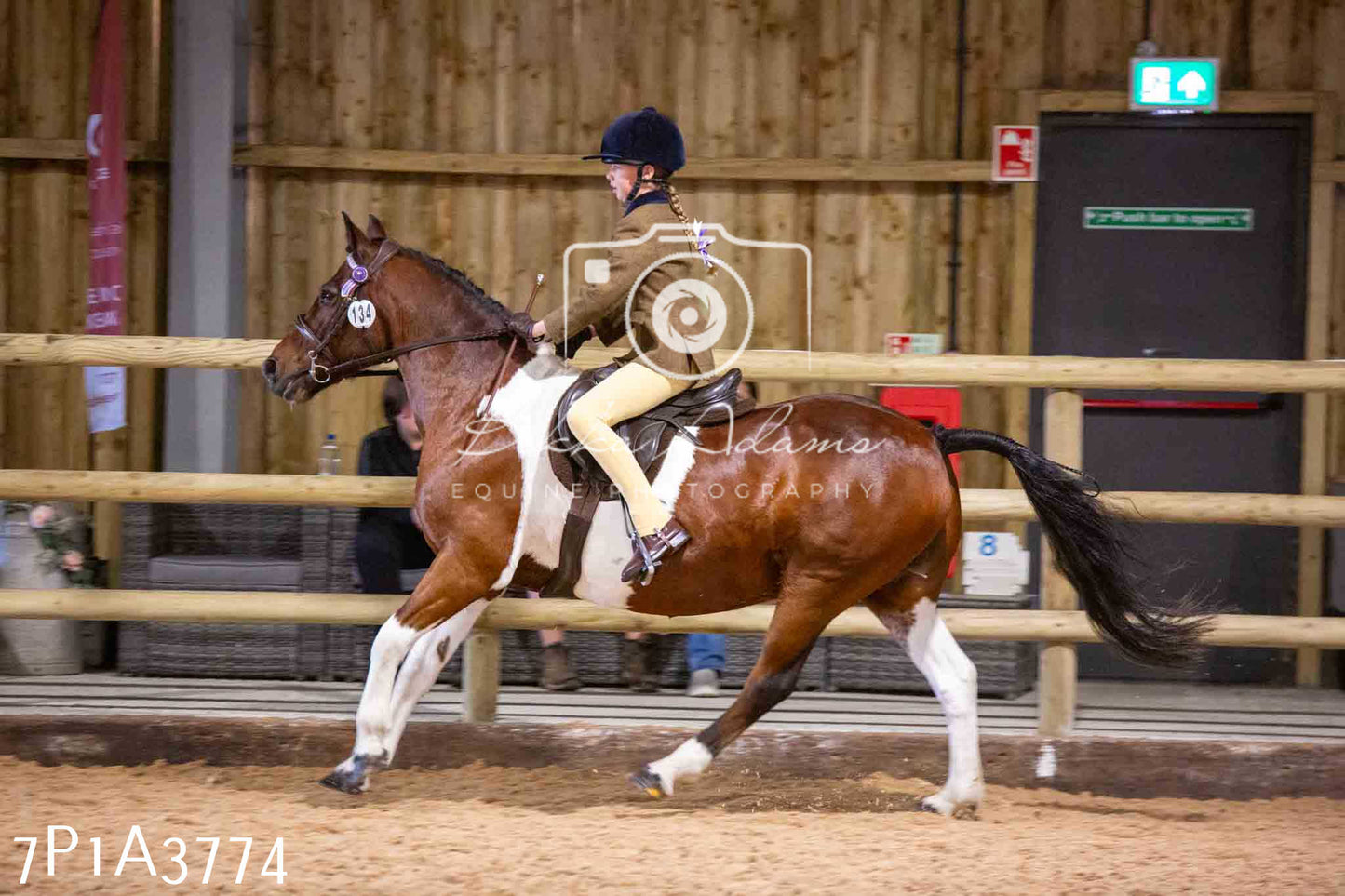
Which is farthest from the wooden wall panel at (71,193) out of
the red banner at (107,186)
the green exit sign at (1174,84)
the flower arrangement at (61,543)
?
the green exit sign at (1174,84)

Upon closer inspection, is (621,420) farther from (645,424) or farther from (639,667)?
(639,667)

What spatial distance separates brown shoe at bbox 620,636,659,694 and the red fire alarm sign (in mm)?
3265

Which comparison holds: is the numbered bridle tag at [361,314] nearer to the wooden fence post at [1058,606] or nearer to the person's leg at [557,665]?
the person's leg at [557,665]

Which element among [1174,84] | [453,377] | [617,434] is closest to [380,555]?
[453,377]

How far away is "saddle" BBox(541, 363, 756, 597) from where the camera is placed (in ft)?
15.4

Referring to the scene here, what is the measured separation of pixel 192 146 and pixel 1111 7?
16.7 feet

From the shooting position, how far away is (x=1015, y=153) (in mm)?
7773

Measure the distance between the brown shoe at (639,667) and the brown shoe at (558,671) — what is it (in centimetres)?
26

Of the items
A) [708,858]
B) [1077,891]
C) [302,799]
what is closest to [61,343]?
[302,799]

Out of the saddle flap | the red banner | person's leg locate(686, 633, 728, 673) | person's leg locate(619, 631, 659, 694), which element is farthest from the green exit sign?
the red banner

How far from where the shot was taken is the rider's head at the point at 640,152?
4.65m

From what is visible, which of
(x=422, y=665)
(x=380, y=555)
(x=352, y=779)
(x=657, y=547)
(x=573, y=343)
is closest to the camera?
(x=657, y=547)

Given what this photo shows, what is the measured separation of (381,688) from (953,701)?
75.6 inches

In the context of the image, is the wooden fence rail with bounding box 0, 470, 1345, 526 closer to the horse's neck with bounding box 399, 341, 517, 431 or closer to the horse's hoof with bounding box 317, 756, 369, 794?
the horse's neck with bounding box 399, 341, 517, 431
